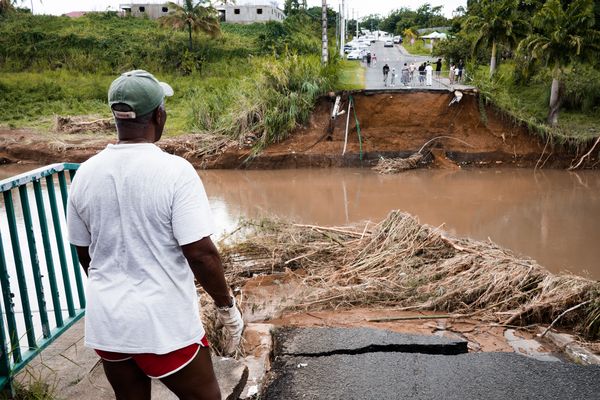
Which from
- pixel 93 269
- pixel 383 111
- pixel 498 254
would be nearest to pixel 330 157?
pixel 383 111

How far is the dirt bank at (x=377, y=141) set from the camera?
15586 mm

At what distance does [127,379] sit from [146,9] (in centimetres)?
4651

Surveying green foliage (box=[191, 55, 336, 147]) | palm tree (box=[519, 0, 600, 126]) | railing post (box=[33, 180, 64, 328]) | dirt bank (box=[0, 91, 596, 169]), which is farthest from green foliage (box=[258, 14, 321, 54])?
railing post (box=[33, 180, 64, 328])

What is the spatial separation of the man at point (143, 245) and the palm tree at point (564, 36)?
15.6 meters

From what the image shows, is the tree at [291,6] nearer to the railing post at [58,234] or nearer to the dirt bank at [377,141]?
the dirt bank at [377,141]

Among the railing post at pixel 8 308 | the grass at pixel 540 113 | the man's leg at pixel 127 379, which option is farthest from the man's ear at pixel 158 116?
the grass at pixel 540 113

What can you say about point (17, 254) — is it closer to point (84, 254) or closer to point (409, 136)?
point (84, 254)

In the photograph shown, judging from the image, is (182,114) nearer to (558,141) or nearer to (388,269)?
(558,141)

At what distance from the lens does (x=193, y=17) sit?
28.5 metres

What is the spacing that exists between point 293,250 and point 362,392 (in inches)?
135

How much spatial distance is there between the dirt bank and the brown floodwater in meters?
0.57

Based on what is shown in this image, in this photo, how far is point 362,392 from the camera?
3031mm

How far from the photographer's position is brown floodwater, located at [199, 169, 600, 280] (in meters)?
9.22

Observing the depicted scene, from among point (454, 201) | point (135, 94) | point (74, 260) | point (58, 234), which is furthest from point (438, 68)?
point (135, 94)
